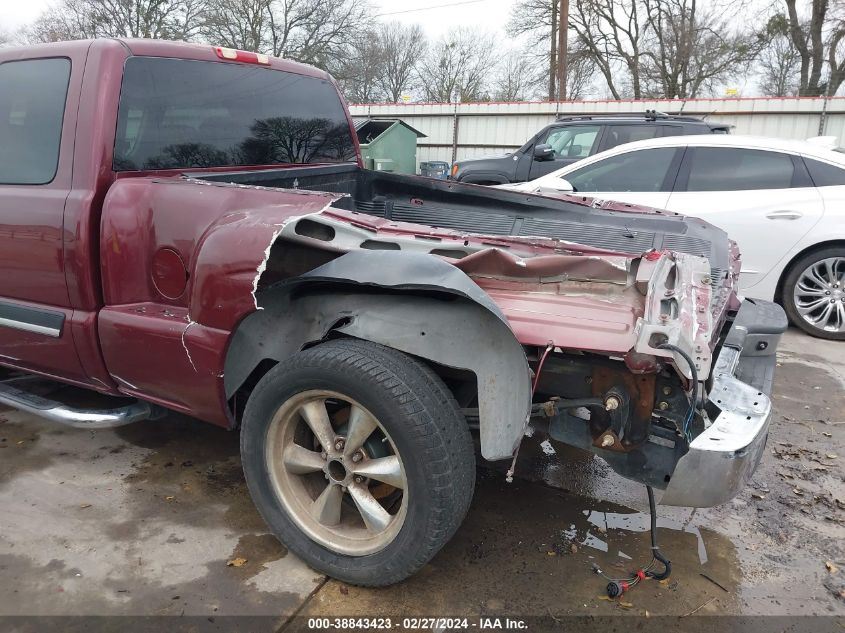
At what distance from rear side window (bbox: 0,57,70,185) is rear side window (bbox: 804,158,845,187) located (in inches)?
230

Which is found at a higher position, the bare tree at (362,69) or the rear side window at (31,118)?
the bare tree at (362,69)

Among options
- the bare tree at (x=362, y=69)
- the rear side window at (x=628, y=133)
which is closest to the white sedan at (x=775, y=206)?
the rear side window at (x=628, y=133)

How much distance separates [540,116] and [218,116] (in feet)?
44.6

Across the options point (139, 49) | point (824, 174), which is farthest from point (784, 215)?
point (139, 49)

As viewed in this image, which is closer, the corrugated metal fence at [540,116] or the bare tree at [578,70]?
the corrugated metal fence at [540,116]

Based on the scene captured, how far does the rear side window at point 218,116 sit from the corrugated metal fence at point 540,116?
12.6m

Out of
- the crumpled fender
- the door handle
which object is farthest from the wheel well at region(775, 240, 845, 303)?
the crumpled fender

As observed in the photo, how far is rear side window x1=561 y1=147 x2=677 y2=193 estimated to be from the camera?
606cm

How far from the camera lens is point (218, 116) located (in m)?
3.09

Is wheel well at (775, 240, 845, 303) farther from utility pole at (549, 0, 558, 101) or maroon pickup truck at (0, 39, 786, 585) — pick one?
utility pole at (549, 0, 558, 101)

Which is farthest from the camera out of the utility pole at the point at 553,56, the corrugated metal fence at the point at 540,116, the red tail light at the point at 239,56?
the utility pole at the point at 553,56

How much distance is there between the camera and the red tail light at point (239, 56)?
3169 mm

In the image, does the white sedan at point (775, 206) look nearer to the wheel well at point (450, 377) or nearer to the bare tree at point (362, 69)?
the wheel well at point (450, 377)

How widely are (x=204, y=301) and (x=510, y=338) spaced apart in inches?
45.0
